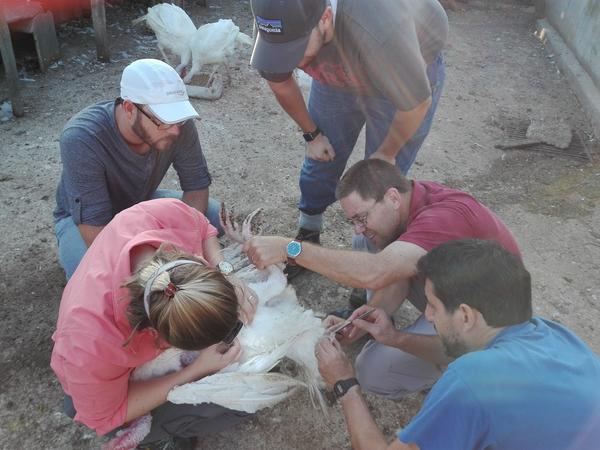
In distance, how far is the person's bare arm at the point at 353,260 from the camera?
2111mm

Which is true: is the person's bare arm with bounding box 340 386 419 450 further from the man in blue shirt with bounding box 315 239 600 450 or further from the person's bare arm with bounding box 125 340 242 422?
the person's bare arm with bounding box 125 340 242 422

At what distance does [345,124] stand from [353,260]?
117 centimetres

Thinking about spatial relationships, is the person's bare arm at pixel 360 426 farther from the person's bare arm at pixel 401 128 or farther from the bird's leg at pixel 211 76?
the bird's leg at pixel 211 76

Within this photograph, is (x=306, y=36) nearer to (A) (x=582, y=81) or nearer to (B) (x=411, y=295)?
(B) (x=411, y=295)

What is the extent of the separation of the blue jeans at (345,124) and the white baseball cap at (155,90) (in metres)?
0.98

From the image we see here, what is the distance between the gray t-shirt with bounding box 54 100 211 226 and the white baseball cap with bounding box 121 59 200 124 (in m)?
0.26

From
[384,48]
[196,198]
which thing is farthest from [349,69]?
[196,198]

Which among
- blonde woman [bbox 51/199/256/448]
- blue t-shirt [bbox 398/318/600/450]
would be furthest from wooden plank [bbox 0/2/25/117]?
blue t-shirt [bbox 398/318/600/450]

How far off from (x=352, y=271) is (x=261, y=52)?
1134 mm

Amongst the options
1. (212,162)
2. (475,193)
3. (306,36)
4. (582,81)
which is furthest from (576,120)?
(306,36)

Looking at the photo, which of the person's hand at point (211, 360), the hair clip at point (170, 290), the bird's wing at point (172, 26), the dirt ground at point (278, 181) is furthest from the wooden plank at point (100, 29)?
the hair clip at point (170, 290)

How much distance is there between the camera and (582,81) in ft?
19.7

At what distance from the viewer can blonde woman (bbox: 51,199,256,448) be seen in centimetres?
159

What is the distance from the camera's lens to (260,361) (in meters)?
2.25
